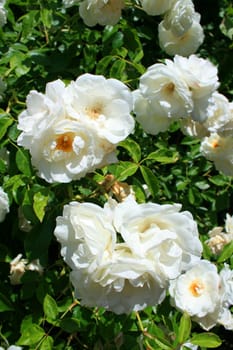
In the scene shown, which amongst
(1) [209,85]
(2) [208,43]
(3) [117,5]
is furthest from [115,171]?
(2) [208,43]

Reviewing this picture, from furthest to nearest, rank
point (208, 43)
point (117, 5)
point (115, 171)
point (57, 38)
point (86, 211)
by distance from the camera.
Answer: point (208, 43), point (57, 38), point (117, 5), point (115, 171), point (86, 211)

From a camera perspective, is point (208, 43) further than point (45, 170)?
Yes

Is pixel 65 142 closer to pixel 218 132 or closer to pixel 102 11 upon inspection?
pixel 102 11

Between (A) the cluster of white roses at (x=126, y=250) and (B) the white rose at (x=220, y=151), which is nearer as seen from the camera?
(A) the cluster of white roses at (x=126, y=250)

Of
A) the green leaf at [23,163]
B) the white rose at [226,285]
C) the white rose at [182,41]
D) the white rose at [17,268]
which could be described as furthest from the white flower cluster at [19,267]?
the white rose at [182,41]

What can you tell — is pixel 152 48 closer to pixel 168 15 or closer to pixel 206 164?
pixel 206 164

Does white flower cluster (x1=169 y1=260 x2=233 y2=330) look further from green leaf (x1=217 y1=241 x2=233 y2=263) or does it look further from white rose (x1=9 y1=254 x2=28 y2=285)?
white rose (x1=9 y1=254 x2=28 y2=285)

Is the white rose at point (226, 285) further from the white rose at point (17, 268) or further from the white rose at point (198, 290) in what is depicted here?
the white rose at point (17, 268)
